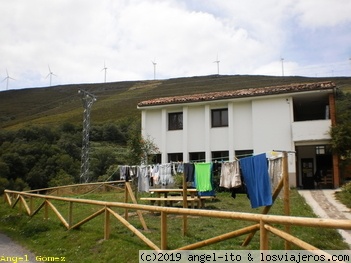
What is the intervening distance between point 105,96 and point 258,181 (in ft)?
307

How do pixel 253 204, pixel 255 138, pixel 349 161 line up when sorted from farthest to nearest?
pixel 255 138 < pixel 349 161 < pixel 253 204

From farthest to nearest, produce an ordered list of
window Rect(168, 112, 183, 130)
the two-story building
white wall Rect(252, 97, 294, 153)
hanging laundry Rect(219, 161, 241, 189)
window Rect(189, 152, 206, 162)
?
window Rect(168, 112, 183, 130) < window Rect(189, 152, 206, 162) < white wall Rect(252, 97, 294, 153) < the two-story building < hanging laundry Rect(219, 161, 241, 189)

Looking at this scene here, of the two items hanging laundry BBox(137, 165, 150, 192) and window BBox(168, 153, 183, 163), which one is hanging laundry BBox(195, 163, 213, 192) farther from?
window BBox(168, 153, 183, 163)

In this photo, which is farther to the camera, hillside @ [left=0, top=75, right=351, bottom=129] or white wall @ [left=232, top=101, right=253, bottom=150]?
hillside @ [left=0, top=75, right=351, bottom=129]

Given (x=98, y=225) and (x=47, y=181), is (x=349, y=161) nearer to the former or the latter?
(x=98, y=225)

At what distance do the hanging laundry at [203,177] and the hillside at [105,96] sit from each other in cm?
6233

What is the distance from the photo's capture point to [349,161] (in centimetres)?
1988

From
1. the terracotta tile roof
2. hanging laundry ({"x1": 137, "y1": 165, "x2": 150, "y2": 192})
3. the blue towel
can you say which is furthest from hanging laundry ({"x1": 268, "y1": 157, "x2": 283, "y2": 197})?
the terracotta tile roof

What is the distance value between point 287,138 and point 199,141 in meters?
5.76

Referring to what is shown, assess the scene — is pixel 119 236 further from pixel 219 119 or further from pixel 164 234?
pixel 219 119

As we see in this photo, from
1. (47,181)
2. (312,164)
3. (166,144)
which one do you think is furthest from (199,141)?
(47,181)

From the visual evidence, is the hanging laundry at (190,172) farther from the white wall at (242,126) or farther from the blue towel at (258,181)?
the white wall at (242,126)

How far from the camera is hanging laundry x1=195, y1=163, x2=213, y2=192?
9.98m

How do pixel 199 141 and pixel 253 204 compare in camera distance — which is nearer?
pixel 253 204
